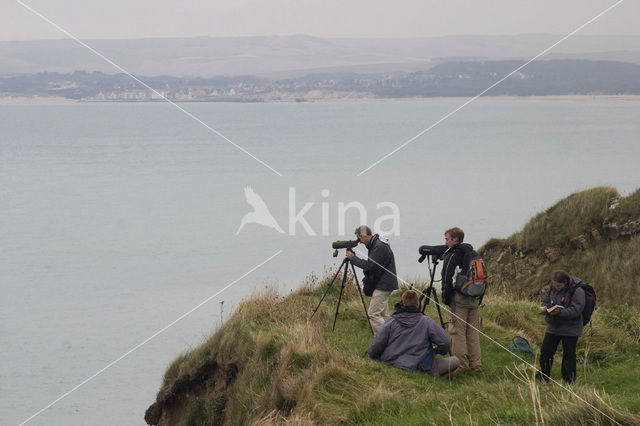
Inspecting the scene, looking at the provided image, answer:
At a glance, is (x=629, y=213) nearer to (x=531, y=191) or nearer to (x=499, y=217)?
(x=499, y=217)

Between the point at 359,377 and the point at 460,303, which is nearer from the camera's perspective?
the point at 359,377

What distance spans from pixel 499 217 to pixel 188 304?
3950 centimetres

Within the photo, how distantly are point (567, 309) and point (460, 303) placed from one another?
1712mm

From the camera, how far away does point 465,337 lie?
12945 millimetres

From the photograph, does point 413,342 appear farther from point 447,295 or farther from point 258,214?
point 258,214

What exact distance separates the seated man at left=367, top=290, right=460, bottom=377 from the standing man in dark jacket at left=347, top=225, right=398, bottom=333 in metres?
1.10

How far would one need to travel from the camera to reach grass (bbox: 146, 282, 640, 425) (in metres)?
10.0

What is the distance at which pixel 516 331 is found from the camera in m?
15.5

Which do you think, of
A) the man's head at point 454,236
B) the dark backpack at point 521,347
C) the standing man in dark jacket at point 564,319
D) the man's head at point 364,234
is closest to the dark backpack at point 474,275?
the man's head at point 454,236

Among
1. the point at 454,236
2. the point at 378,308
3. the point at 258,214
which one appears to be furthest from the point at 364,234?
the point at 258,214

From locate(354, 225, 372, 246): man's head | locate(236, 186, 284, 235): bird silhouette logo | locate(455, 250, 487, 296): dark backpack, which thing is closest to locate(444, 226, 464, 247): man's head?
locate(455, 250, 487, 296): dark backpack

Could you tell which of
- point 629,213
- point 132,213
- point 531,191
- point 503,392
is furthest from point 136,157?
point 503,392

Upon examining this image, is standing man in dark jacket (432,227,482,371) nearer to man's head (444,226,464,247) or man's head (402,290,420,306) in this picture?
man's head (444,226,464,247)

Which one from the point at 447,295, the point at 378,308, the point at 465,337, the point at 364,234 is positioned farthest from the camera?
the point at 378,308
